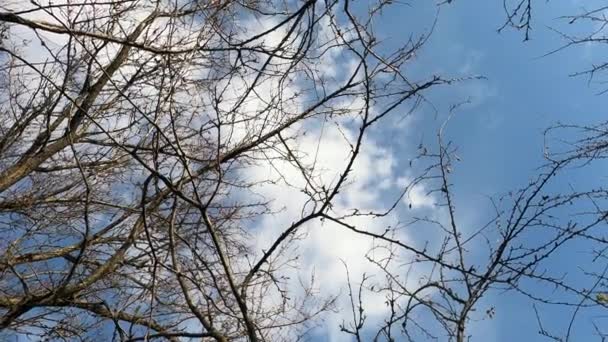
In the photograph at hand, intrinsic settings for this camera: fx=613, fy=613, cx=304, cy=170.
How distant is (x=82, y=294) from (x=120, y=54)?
2.13 meters

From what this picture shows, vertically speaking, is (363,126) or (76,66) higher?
(76,66)

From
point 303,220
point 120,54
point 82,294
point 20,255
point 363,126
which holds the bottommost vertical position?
point 303,220

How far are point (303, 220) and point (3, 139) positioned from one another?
446cm

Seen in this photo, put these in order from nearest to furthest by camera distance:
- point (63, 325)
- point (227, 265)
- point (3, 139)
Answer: point (227, 265) < point (63, 325) < point (3, 139)

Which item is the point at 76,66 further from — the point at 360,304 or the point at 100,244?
the point at 360,304

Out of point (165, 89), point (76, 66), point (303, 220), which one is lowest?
point (303, 220)

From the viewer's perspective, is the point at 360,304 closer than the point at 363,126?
No

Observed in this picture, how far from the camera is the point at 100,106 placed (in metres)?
5.80

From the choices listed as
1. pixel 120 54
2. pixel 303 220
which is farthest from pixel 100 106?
pixel 303 220

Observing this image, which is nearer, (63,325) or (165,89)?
(165,89)

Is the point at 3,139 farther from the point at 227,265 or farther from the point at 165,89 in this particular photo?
the point at 227,265

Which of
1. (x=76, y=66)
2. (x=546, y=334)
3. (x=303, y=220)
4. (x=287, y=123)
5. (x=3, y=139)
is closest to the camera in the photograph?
(x=303, y=220)

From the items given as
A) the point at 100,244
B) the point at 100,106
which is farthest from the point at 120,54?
the point at 100,244

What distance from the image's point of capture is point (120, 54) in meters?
5.48
